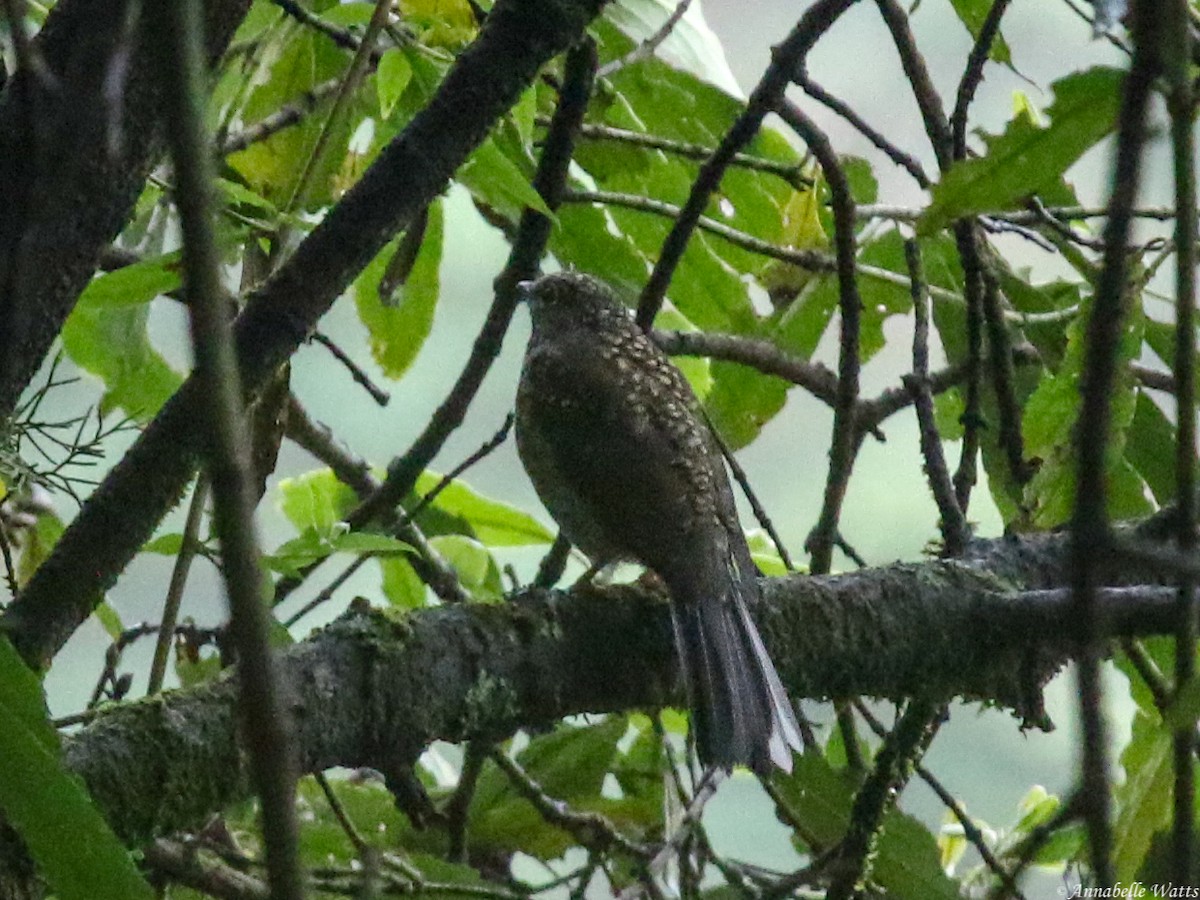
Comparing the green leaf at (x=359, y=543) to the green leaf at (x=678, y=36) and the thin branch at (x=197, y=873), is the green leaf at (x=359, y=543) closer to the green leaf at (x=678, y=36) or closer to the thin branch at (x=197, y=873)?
the thin branch at (x=197, y=873)

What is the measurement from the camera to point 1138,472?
2957mm

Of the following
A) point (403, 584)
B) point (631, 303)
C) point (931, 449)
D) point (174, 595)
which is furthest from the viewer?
point (631, 303)

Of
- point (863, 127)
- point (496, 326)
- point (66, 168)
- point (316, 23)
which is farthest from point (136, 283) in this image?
point (863, 127)

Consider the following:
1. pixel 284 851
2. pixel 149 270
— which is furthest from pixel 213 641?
pixel 284 851

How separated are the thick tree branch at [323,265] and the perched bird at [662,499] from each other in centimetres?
87

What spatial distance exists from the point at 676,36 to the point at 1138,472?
1178 millimetres

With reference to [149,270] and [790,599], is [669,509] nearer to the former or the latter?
[790,599]

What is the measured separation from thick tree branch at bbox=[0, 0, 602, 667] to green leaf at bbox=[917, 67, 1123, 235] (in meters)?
0.87

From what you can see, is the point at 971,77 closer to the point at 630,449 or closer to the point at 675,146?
the point at 675,146

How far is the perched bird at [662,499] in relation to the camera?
2516 mm

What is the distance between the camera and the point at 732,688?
2475 millimetres

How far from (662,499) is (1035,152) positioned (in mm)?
1851

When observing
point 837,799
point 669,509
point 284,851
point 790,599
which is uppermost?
point 669,509

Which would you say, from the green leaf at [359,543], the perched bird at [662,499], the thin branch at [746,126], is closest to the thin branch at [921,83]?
the thin branch at [746,126]
